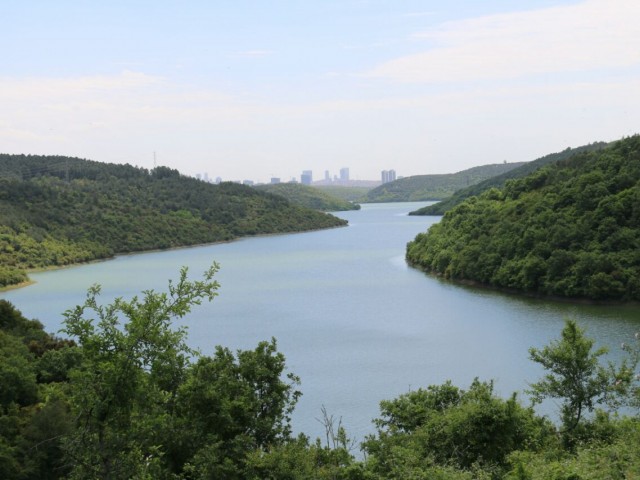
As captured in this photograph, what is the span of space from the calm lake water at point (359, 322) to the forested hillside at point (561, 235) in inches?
53.4

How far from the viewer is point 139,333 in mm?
7070

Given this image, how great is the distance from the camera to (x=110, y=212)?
84.4 m

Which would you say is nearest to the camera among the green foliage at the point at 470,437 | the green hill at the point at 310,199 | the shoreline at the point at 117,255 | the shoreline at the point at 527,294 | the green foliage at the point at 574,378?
the green foliage at the point at 470,437

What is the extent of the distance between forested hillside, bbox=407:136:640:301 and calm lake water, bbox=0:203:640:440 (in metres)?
1.36

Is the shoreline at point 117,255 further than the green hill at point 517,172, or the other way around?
the green hill at point 517,172

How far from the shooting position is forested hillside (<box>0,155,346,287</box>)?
213 feet

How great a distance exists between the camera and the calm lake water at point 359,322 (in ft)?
71.5

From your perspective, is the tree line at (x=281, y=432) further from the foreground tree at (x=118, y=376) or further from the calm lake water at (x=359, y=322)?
→ the calm lake water at (x=359, y=322)

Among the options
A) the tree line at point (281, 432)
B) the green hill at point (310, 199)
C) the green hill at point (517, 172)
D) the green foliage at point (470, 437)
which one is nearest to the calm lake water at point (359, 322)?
the green foliage at point (470, 437)

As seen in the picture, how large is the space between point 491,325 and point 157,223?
205ft

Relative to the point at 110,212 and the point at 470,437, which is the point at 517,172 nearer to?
the point at 110,212

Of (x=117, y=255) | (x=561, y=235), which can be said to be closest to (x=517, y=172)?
(x=117, y=255)

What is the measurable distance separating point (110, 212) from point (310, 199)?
3277 inches

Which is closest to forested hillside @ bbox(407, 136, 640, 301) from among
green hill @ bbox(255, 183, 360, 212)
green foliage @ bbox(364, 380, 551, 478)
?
green foliage @ bbox(364, 380, 551, 478)
